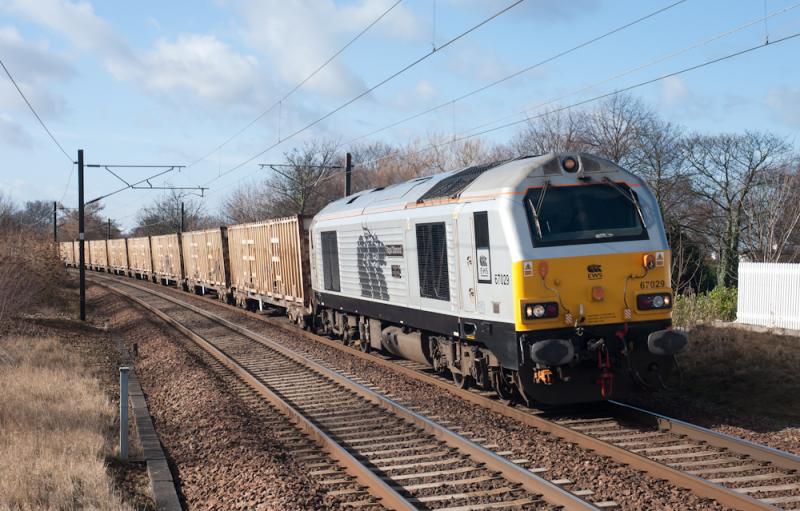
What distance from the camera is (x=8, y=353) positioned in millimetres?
17594

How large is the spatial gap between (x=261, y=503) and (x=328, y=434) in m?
2.76

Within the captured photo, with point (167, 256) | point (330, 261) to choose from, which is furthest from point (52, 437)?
point (167, 256)

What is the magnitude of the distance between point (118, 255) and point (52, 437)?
57313mm

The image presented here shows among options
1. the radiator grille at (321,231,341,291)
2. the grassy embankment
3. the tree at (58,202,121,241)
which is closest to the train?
the radiator grille at (321,231,341,291)

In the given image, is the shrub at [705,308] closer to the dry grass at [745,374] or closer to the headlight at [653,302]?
the dry grass at [745,374]

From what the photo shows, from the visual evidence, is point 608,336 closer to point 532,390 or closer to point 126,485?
point 532,390

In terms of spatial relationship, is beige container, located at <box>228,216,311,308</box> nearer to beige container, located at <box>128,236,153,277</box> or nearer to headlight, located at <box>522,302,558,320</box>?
headlight, located at <box>522,302,558,320</box>

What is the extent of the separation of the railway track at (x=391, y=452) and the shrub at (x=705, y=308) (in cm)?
897

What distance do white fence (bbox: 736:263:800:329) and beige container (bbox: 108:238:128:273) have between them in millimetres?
48353

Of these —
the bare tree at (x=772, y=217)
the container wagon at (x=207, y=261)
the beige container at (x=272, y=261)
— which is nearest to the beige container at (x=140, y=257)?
the container wagon at (x=207, y=261)

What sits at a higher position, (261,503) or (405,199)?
(405,199)

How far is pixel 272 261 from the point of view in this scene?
2534 centimetres

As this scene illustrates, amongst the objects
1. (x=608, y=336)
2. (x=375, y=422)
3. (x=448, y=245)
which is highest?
(x=448, y=245)

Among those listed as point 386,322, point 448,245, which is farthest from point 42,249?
point 448,245
